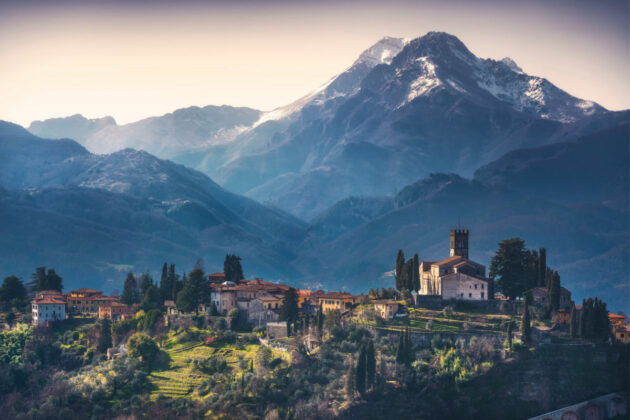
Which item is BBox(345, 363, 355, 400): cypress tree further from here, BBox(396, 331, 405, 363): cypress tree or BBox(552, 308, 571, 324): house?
BBox(552, 308, 571, 324): house

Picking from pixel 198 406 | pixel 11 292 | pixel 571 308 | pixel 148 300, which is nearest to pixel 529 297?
pixel 571 308

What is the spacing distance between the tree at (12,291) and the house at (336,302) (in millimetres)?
53032

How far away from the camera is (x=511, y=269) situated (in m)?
135

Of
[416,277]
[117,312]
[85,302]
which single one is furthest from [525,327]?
[85,302]

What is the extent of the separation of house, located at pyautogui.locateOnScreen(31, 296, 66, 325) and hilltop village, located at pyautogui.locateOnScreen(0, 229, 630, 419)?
0.24 metres

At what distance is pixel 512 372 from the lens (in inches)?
4646

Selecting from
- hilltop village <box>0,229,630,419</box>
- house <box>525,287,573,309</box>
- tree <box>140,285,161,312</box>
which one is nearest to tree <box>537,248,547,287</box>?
hilltop village <box>0,229,630,419</box>

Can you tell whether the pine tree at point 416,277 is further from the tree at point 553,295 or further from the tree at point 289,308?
the tree at point 553,295

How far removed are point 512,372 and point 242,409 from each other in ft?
116

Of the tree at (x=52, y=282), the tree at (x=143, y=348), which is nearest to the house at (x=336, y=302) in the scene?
the tree at (x=143, y=348)

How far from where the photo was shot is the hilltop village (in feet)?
385

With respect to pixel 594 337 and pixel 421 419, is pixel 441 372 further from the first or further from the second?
pixel 594 337

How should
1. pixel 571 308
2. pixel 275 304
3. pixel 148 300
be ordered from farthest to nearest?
pixel 148 300, pixel 275 304, pixel 571 308

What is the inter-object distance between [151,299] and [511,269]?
5918cm
